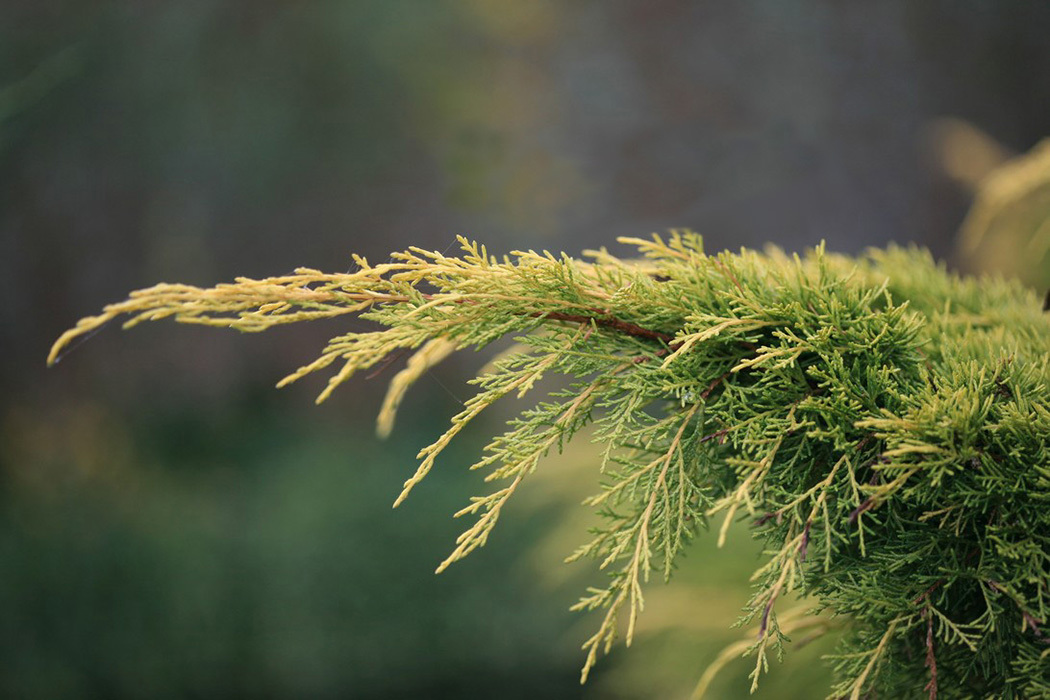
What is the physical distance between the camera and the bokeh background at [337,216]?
8.39 feet

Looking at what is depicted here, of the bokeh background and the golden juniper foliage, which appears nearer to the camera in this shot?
the golden juniper foliage

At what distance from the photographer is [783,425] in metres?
0.42

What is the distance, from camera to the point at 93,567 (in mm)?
2539

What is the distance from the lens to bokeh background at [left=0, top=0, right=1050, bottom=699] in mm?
2559

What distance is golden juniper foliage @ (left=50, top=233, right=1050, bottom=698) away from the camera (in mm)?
404

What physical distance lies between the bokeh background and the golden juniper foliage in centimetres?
167

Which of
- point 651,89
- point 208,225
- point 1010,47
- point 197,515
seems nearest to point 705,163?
point 651,89

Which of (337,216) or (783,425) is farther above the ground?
(337,216)

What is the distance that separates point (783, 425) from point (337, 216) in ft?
10.1

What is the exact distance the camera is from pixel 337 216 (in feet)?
10.8

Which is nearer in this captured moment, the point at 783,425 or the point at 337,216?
the point at 783,425

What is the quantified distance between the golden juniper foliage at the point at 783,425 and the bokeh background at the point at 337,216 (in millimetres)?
1671

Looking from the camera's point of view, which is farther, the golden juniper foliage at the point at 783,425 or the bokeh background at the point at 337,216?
the bokeh background at the point at 337,216

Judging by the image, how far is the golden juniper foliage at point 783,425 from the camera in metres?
0.40
